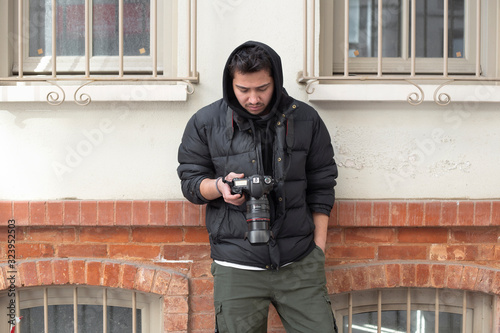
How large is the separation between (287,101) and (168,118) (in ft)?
2.71

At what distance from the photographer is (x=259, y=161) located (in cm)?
259

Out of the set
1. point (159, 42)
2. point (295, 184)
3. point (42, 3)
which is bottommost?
point (295, 184)

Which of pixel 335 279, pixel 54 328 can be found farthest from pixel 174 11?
pixel 54 328

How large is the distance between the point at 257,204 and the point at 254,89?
0.52m

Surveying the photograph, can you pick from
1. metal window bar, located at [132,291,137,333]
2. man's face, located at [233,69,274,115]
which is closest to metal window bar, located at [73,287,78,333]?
metal window bar, located at [132,291,137,333]

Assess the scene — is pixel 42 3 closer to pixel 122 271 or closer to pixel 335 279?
pixel 122 271

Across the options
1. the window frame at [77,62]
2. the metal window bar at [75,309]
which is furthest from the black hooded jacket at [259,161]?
the metal window bar at [75,309]

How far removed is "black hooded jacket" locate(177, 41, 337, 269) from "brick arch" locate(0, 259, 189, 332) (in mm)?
584

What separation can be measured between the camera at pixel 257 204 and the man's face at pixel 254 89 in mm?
355

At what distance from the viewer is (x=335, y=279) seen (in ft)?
10.5

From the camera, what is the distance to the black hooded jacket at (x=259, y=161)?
8.54 ft

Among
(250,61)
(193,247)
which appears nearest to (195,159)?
(250,61)

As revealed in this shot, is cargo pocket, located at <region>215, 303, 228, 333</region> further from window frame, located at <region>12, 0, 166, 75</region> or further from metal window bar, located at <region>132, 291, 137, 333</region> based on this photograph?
window frame, located at <region>12, 0, 166, 75</region>

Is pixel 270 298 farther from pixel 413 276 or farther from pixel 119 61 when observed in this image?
pixel 119 61
